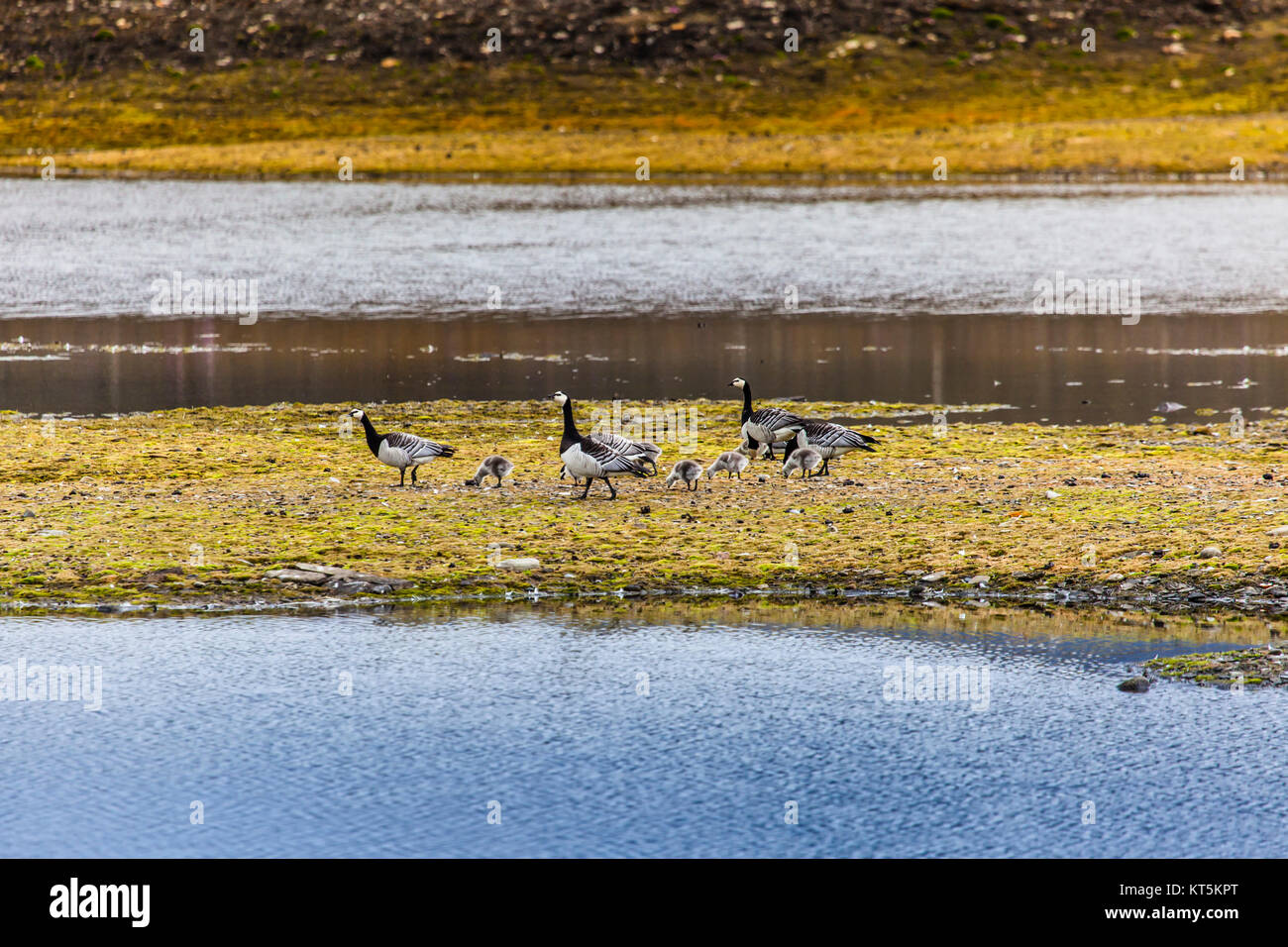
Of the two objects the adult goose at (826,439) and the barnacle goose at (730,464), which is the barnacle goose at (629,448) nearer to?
the barnacle goose at (730,464)

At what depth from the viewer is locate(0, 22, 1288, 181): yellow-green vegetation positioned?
2936 inches

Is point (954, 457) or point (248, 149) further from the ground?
point (248, 149)

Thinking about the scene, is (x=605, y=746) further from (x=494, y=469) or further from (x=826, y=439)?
(x=826, y=439)

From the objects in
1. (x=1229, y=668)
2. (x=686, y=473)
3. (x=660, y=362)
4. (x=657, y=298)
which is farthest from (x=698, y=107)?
(x=1229, y=668)

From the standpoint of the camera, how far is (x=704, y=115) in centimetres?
Result: 9325

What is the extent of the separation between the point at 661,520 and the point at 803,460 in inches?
89.9

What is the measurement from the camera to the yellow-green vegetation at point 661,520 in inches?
521

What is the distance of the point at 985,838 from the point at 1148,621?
428 centimetres

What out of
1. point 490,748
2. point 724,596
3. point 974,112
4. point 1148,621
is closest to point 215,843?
point 490,748

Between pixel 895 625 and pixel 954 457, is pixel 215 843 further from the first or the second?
pixel 954 457

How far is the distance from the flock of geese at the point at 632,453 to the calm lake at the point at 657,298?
577 centimetres

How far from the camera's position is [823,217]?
171 feet

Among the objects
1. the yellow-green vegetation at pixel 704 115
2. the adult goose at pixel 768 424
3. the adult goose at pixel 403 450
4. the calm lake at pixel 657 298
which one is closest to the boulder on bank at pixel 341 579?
the adult goose at pixel 403 450
